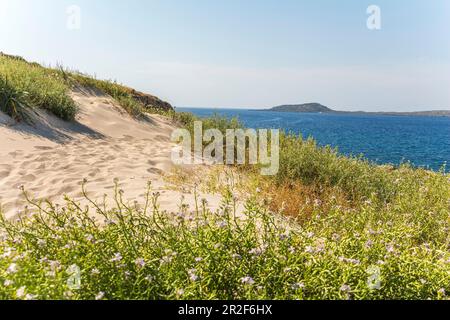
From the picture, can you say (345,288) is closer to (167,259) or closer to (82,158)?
(167,259)

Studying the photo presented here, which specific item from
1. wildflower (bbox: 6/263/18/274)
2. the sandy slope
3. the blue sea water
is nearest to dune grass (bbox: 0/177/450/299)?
A: wildflower (bbox: 6/263/18/274)

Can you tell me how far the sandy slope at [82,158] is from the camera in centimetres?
588

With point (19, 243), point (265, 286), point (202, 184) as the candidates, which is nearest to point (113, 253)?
point (19, 243)

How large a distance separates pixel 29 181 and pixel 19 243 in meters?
3.69

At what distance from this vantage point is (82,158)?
7961 millimetres

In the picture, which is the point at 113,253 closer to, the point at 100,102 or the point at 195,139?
the point at 195,139

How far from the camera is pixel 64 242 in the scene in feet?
9.96

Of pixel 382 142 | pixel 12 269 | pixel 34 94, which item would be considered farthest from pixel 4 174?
pixel 382 142
